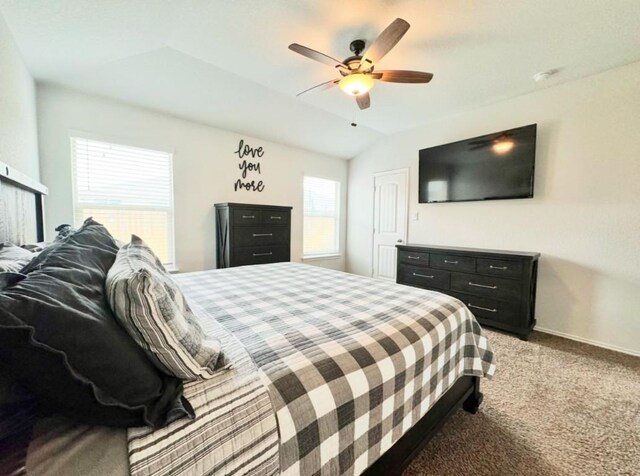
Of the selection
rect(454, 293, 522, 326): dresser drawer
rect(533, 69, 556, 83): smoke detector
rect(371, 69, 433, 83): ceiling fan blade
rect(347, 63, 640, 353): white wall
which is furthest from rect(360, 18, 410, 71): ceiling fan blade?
rect(454, 293, 522, 326): dresser drawer

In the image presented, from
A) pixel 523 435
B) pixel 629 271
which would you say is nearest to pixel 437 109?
pixel 629 271

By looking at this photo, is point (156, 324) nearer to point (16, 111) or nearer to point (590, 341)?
point (16, 111)

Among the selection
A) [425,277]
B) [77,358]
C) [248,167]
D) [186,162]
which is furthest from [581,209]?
[186,162]

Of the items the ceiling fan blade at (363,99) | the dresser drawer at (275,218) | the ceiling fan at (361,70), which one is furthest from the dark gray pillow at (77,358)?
the dresser drawer at (275,218)

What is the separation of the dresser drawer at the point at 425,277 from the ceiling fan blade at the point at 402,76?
2168 millimetres

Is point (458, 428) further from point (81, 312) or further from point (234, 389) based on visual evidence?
point (81, 312)

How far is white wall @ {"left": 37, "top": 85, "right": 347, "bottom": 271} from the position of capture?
8.33 feet

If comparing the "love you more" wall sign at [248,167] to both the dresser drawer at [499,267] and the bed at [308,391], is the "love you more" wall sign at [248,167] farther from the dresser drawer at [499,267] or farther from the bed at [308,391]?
the dresser drawer at [499,267]

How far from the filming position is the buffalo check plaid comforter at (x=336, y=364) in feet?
2.34

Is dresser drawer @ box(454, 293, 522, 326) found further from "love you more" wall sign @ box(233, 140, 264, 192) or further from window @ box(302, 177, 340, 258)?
"love you more" wall sign @ box(233, 140, 264, 192)

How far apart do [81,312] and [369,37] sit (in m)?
2.55

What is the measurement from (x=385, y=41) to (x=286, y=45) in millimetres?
974

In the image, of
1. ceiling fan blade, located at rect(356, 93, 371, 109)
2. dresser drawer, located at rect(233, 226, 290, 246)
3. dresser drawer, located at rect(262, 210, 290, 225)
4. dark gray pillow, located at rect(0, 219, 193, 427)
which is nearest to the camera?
dark gray pillow, located at rect(0, 219, 193, 427)

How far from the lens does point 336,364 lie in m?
0.89
